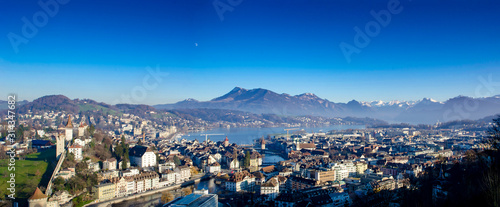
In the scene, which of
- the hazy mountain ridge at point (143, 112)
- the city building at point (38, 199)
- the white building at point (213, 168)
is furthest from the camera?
the hazy mountain ridge at point (143, 112)

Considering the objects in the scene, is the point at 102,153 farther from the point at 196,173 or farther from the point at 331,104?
the point at 331,104

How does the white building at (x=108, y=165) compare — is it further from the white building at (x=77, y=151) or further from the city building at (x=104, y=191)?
the city building at (x=104, y=191)

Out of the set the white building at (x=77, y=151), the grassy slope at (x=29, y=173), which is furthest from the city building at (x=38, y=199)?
the white building at (x=77, y=151)

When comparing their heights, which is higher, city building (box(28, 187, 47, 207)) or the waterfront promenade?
city building (box(28, 187, 47, 207))

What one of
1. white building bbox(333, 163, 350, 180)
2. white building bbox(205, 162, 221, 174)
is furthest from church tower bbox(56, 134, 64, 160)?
white building bbox(333, 163, 350, 180)

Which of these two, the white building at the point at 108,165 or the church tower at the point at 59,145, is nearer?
the church tower at the point at 59,145

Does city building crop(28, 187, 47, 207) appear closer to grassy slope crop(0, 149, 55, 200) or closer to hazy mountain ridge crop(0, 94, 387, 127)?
grassy slope crop(0, 149, 55, 200)

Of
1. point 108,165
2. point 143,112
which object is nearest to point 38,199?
point 108,165

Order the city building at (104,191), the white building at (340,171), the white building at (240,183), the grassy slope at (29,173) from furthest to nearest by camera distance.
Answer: the white building at (340,171) → the white building at (240,183) → the city building at (104,191) → the grassy slope at (29,173)

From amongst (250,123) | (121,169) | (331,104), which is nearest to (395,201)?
(121,169)

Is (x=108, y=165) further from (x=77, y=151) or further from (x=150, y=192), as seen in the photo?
(x=150, y=192)

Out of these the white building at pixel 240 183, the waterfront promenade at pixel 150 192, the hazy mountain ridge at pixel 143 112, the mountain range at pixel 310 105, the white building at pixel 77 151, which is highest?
the mountain range at pixel 310 105

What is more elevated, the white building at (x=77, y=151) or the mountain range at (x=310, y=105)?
the mountain range at (x=310, y=105)
